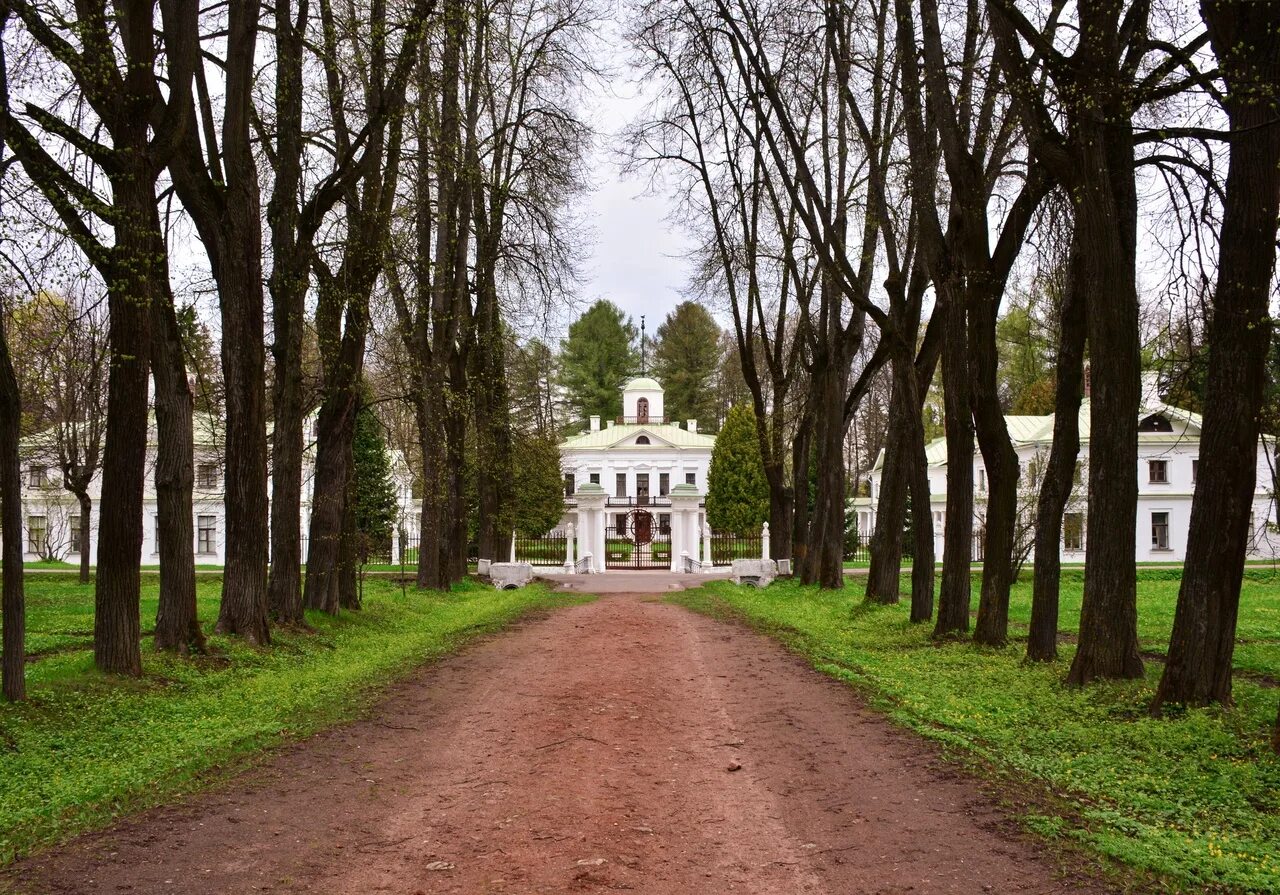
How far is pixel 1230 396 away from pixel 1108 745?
2.68 m

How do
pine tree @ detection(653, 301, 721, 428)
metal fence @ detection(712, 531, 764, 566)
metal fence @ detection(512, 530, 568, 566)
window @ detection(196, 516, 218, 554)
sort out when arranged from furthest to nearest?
1. pine tree @ detection(653, 301, 721, 428)
2. window @ detection(196, 516, 218, 554)
3. metal fence @ detection(512, 530, 568, 566)
4. metal fence @ detection(712, 531, 764, 566)

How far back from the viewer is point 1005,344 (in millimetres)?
50625

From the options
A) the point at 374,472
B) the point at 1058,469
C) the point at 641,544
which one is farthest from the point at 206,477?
the point at 1058,469

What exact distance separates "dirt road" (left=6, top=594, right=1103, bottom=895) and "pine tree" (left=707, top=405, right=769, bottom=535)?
41.7 metres

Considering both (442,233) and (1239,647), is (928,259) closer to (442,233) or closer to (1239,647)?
(1239,647)

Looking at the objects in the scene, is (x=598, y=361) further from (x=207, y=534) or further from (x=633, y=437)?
(x=207, y=534)

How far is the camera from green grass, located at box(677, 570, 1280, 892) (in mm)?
4754

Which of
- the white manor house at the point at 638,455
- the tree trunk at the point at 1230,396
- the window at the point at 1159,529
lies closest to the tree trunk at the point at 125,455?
the tree trunk at the point at 1230,396

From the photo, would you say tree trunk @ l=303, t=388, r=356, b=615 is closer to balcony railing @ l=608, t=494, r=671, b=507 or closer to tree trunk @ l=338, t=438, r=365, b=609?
tree trunk @ l=338, t=438, r=365, b=609

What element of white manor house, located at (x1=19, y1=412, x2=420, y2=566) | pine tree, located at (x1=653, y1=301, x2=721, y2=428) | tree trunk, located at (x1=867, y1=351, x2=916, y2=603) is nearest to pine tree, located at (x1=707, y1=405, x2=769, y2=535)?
white manor house, located at (x1=19, y1=412, x2=420, y2=566)

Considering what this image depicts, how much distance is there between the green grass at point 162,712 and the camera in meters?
5.61

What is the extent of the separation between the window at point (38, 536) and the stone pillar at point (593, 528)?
57.8 ft

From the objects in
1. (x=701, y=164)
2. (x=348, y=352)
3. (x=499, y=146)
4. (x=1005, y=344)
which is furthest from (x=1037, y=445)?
(x=348, y=352)

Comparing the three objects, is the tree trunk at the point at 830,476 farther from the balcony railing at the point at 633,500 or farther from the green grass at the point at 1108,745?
the balcony railing at the point at 633,500
